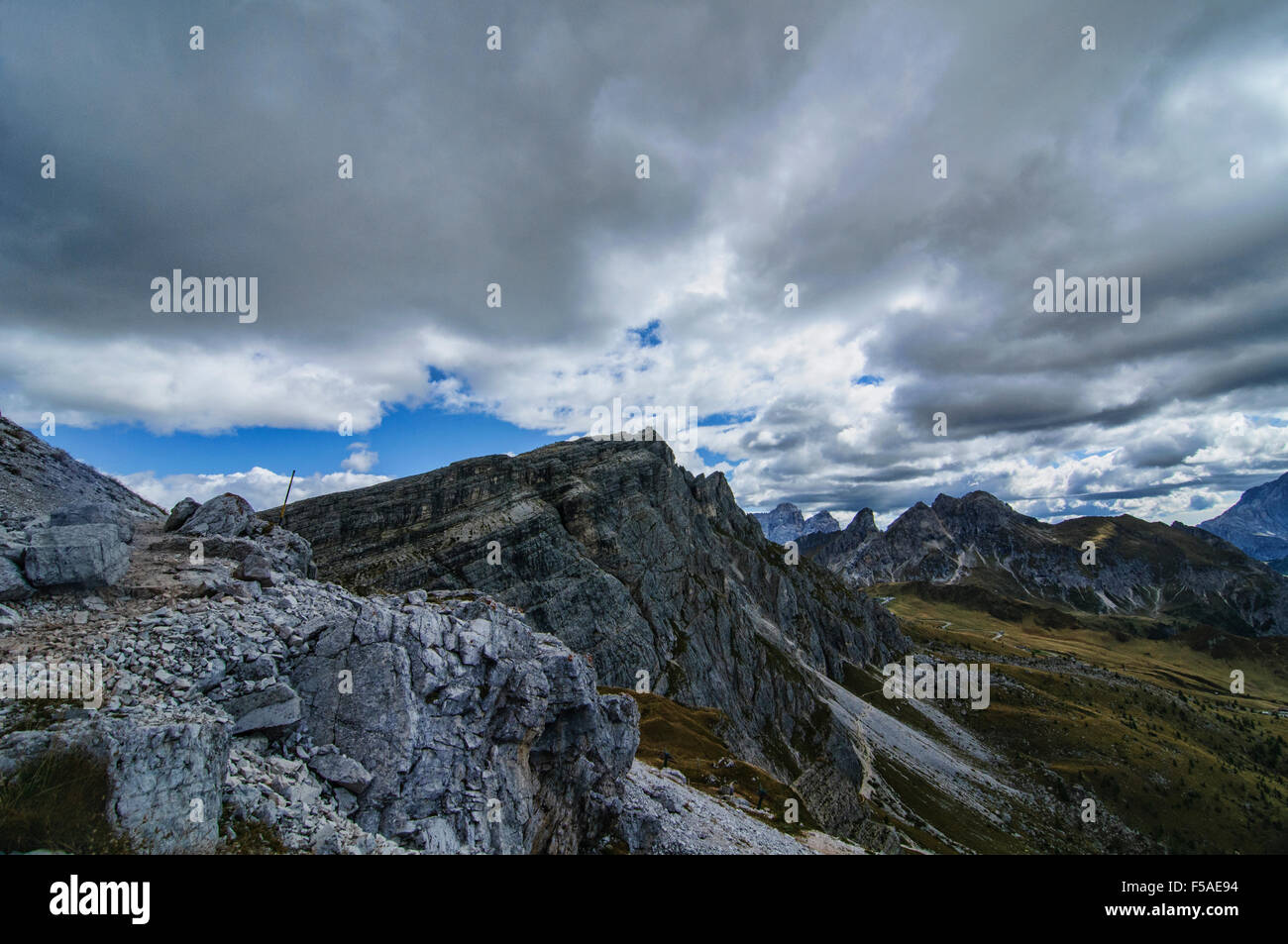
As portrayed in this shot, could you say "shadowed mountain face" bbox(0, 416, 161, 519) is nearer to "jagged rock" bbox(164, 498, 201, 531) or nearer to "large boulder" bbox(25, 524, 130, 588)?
"jagged rock" bbox(164, 498, 201, 531)

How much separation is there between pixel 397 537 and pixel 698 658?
6318 centimetres

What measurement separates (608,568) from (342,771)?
9282 centimetres

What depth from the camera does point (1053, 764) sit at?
123000 millimetres

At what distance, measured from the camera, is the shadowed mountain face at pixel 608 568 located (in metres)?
95.2

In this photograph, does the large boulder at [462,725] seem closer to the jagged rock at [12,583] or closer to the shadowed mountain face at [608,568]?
the jagged rock at [12,583]

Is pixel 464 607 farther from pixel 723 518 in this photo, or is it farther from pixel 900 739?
pixel 723 518

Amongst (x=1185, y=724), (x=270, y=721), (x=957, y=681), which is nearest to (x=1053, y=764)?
(x=957, y=681)

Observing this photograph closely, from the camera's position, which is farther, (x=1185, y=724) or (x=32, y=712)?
(x=1185, y=724)

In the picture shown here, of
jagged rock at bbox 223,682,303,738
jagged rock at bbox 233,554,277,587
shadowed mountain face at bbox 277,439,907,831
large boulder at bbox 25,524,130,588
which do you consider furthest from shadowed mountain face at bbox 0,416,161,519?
shadowed mountain face at bbox 277,439,907,831

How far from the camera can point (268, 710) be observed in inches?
709

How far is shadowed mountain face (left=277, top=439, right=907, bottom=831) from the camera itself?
95.2 metres

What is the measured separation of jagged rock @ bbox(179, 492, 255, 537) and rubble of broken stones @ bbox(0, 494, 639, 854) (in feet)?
0.30

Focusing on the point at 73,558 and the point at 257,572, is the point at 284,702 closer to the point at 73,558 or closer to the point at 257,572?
the point at 257,572

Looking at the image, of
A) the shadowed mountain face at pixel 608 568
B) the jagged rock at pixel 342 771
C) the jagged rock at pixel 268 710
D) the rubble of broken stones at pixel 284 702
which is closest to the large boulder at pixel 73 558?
the rubble of broken stones at pixel 284 702
